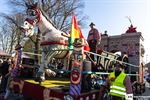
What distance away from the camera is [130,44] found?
39.1 ft

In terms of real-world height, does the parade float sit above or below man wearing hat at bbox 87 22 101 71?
below

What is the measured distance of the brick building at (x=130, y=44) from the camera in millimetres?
11781

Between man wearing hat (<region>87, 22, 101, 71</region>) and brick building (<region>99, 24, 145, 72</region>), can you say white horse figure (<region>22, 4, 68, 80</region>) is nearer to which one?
man wearing hat (<region>87, 22, 101, 71</region>)

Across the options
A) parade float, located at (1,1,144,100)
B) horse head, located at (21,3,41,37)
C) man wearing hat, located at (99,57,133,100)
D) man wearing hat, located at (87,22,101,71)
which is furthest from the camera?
man wearing hat, located at (87,22,101,71)

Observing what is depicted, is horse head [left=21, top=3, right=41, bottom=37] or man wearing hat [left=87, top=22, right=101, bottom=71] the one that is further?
man wearing hat [left=87, top=22, right=101, bottom=71]

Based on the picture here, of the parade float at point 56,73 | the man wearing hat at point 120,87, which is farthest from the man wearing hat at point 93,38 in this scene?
the man wearing hat at point 120,87

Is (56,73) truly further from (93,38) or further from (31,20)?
(93,38)

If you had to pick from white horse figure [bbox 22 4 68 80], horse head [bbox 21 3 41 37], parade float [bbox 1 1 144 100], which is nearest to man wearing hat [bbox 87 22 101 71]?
parade float [bbox 1 1 144 100]

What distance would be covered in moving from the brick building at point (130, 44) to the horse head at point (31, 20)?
17.5ft

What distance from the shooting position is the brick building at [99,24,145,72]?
11.8 m

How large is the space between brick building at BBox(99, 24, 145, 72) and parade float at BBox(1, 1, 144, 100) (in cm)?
220

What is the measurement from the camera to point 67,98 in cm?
557

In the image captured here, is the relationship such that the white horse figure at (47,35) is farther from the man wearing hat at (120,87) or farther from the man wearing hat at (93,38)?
the man wearing hat at (120,87)

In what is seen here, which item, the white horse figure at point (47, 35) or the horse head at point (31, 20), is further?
the white horse figure at point (47, 35)
